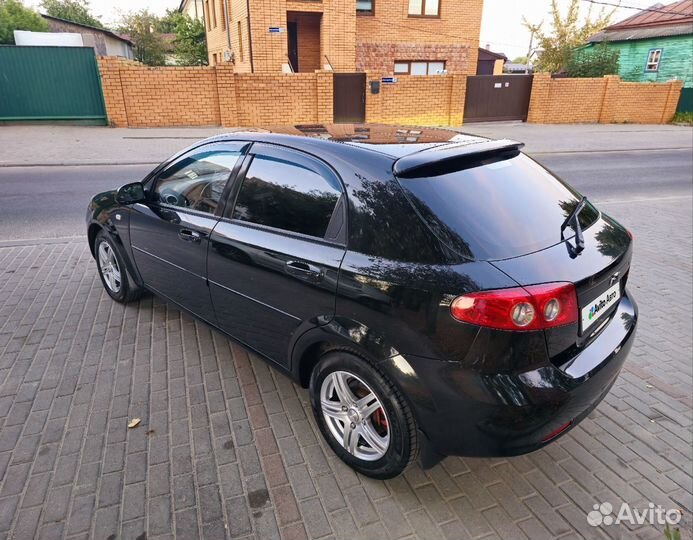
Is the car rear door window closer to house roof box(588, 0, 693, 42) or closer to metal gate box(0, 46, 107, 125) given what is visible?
A: metal gate box(0, 46, 107, 125)

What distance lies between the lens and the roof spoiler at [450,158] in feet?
7.50

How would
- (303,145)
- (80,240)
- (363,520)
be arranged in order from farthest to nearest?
(80,240), (303,145), (363,520)

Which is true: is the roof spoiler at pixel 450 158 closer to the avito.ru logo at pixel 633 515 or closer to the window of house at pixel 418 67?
the avito.ru logo at pixel 633 515

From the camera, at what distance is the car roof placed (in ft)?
8.36

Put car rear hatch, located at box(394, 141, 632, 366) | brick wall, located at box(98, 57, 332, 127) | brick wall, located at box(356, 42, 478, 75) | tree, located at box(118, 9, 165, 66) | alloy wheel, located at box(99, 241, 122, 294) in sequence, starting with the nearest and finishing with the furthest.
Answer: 1. car rear hatch, located at box(394, 141, 632, 366)
2. alloy wheel, located at box(99, 241, 122, 294)
3. brick wall, located at box(98, 57, 332, 127)
4. brick wall, located at box(356, 42, 478, 75)
5. tree, located at box(118, 9, 165, 66)

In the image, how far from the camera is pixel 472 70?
2358cm

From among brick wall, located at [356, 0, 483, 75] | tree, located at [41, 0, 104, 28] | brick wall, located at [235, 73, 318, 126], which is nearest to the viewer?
brick wall, located at [235, 73, 318, 126]

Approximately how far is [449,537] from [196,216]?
240cm

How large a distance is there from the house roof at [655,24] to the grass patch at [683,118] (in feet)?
28.9

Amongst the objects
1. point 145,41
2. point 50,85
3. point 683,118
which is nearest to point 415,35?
point 683,118

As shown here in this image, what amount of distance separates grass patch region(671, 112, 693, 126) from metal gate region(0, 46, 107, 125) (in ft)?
87.0

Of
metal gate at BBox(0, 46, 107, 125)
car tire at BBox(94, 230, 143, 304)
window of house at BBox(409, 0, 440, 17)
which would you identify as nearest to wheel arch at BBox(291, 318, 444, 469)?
car tire at BBox(94, 230, 143, 304)

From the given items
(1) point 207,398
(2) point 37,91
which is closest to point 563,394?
(1) point 207,398

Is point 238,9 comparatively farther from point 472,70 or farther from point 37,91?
point 472,70
